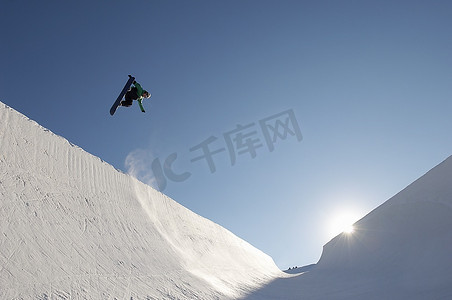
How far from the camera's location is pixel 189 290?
745 cm

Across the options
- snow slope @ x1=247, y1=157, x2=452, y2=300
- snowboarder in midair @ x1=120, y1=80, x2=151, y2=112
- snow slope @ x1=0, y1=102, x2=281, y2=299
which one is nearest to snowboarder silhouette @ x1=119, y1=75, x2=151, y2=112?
snowboarder in midair @ x1=120, y1=80, x2=151, y2=112

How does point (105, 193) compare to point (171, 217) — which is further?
point (171, 217)

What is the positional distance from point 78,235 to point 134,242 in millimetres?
1934

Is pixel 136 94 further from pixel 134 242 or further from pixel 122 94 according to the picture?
pixel 134 242

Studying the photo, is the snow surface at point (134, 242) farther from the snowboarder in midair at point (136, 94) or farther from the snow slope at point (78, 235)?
the snowboarder in midair at point (136, 94)

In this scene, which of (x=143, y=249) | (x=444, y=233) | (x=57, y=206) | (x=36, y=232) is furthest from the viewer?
(x=444, y=233)

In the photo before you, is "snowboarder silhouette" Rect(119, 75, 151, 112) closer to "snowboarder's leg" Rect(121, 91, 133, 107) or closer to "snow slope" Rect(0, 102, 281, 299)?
"snowboarder's leg" Rect(121, 91, 133, 107)

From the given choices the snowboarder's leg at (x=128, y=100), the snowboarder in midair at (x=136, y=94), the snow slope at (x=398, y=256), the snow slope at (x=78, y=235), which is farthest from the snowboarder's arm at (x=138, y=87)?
the snow slope at (x=398, y=256)

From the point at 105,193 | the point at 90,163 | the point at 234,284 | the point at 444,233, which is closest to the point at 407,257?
the point at 444,233

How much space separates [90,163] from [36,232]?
3598 mm

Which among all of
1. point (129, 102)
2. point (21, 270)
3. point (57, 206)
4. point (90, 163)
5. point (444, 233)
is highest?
point (444, 233)

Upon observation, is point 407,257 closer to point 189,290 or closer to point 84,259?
point 189,290

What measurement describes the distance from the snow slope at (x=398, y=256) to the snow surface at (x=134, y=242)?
0.16 ft

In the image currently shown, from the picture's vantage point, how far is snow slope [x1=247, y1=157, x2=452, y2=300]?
896 centimetres
